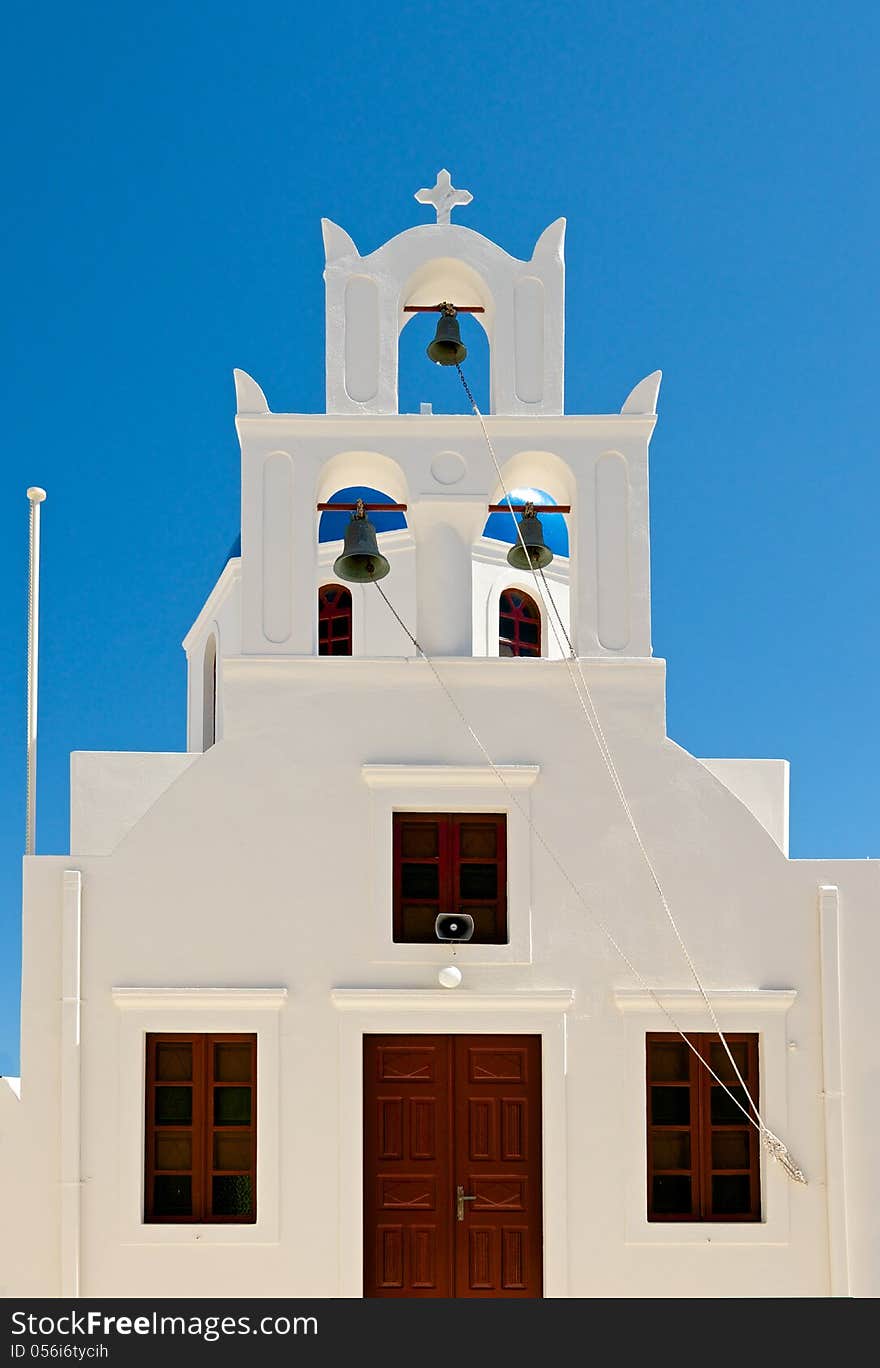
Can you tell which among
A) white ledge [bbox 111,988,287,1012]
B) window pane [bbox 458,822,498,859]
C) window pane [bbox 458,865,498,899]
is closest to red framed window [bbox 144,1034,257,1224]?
white ledge [bbox 111,988,287,1012]

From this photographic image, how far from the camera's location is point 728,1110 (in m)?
14.6

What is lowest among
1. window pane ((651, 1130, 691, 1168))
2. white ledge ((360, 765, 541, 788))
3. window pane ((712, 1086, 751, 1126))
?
window pane ((651, 1130, 691, 1168))

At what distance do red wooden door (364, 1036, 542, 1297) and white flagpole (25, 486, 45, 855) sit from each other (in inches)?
133

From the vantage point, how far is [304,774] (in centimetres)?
1477

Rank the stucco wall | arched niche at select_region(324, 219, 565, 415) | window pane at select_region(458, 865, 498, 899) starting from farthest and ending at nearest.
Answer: arched niche at select_region(324, 219, 565, 415) → window pane at select_region(458, 865, 498, 899) → the stucco wall

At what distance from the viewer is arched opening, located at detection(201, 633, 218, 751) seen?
2252 cm

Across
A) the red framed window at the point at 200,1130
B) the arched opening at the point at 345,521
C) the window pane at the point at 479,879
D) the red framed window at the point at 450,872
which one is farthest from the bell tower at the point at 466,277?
the arched opening at the point at 345,521

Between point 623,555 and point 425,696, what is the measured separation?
1.99 metres

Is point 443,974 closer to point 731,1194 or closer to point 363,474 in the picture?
point 731,1194

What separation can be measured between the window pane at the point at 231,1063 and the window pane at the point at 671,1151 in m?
3.26

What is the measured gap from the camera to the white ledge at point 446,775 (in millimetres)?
14656

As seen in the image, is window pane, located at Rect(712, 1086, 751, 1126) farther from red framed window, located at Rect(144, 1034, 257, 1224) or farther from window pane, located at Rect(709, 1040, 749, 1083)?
red framed window, located at Rect(144, 1034, 257, 1224)

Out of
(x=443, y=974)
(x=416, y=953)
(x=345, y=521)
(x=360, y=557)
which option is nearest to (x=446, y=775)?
(x=416, y=953)

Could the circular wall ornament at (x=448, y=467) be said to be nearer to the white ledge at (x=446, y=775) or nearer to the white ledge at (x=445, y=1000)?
the white ledge at (x=446, y=775)
